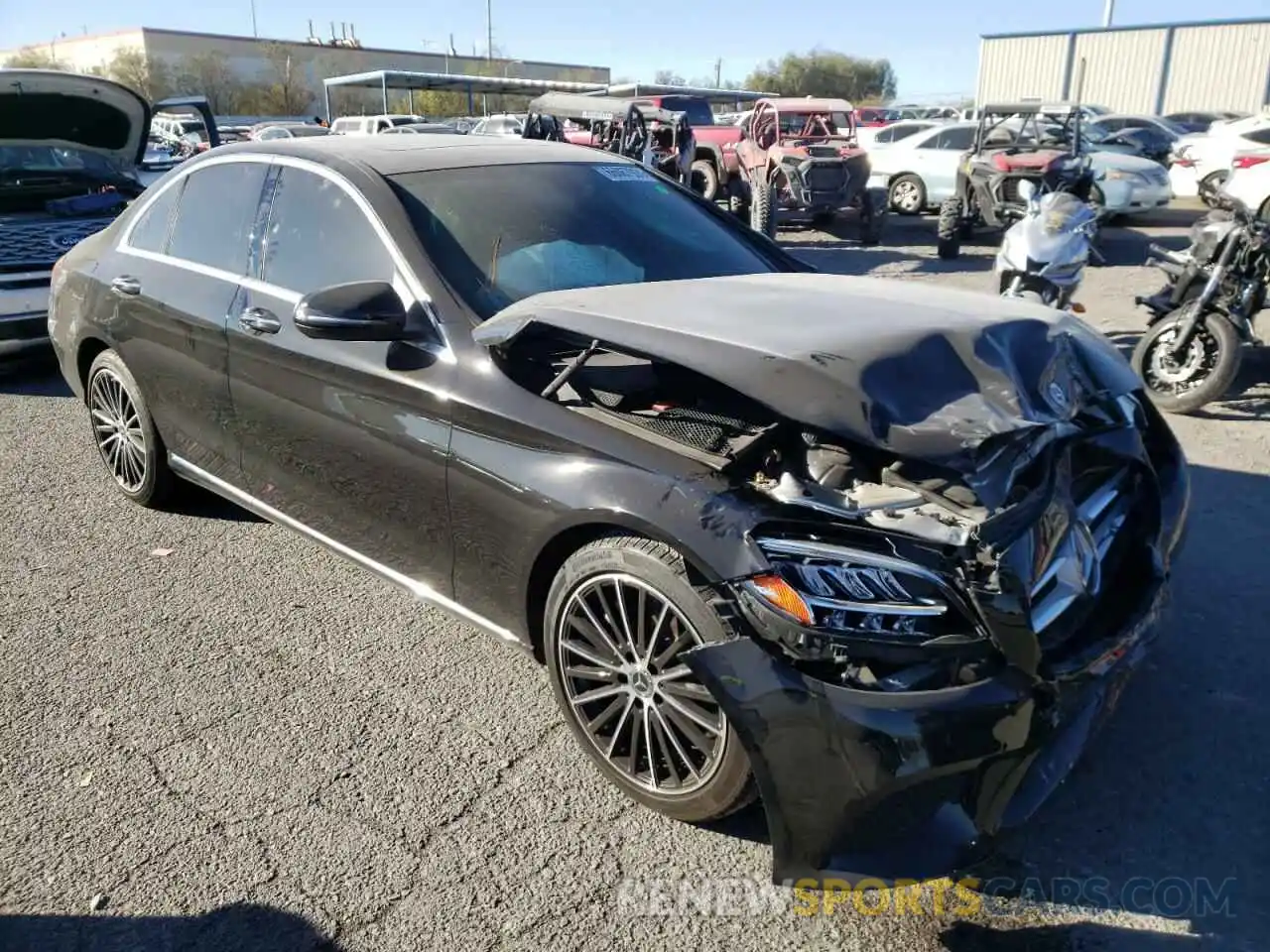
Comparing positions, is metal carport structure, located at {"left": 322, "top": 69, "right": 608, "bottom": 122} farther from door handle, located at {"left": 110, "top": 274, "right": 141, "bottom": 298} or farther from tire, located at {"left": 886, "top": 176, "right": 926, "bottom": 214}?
door handle, located at {"left": 110, "top": 274, "right": 141, "bottom": 298}

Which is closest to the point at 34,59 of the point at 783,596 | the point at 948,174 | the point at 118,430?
the point at 948,174

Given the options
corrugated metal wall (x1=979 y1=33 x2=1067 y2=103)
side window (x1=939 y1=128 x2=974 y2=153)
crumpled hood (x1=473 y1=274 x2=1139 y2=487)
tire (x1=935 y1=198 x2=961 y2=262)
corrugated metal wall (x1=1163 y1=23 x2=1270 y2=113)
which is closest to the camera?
crumpled hood (x1=473 y1=274 x2=1139 y2=487)

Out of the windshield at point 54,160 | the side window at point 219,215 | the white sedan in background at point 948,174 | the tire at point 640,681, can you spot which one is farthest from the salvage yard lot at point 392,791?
the white sedan in background at point 948,174

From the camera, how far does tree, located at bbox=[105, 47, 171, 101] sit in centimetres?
5581

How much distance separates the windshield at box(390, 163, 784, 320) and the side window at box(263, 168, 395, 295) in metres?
0.19

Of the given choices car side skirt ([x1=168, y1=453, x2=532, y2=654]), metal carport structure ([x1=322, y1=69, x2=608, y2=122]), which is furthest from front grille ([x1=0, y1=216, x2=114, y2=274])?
metal carport structure ([x1=322, y1=69, x2=608, y2=122])

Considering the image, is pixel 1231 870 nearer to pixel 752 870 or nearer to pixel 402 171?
pixel 752 870

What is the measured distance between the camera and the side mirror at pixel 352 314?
2.94m

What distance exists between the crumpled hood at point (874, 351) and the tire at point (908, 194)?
572 inches

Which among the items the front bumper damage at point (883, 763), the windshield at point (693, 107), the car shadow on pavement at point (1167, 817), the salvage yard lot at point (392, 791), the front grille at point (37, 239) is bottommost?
the salvage yard lot at point (392, 791)

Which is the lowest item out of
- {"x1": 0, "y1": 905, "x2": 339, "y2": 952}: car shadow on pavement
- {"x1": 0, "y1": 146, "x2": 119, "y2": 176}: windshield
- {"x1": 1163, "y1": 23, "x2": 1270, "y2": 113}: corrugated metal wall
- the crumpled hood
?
{"x1": 0, "y1": 905, "x2": 339, "y2": 952}: car shadow on pavement

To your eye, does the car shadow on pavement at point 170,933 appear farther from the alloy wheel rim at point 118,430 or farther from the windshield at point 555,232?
the alloy wheel rim at point 118,430

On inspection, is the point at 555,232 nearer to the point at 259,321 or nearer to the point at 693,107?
the point at 259,321

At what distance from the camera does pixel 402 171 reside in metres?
3.54
